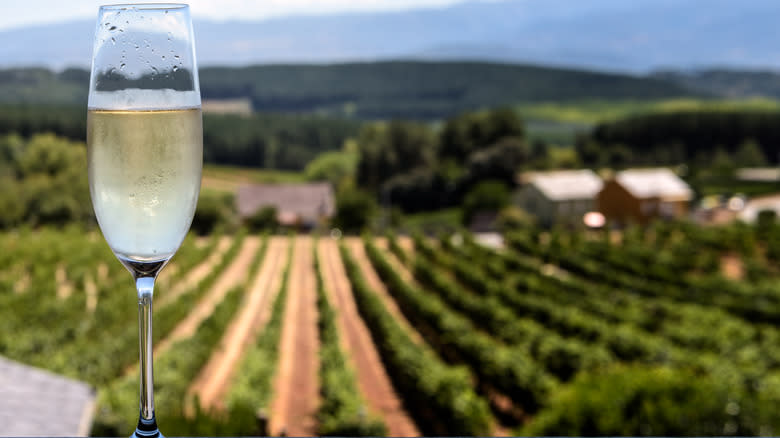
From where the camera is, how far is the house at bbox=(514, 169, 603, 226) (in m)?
51.2

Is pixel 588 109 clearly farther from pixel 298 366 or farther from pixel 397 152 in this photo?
pixel 298 366

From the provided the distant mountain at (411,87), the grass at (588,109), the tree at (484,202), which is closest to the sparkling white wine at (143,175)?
the tree at (484,202)

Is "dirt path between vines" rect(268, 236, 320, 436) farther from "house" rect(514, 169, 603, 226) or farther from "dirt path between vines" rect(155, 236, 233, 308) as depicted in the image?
"house" rect(514, 169, 603, 226)

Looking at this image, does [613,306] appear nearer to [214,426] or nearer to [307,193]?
→ [214,426]

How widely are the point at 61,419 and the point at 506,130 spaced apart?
240 feet

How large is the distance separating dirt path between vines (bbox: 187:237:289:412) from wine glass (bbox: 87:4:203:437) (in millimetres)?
6459

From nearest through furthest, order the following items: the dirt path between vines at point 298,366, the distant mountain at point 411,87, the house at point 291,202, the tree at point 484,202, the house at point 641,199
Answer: the dirt path between vines at point 298,366, the house at point 641,199, the tree at point 484,202, the house at point 291,202, the distant mountain at point 411,87

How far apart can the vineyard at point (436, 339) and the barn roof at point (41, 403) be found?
971mm

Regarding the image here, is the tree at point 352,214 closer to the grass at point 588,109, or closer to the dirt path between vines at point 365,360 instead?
the dirt path between vines at point 365,360

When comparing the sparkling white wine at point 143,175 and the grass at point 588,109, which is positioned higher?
the sparkling white wine at point 143,175

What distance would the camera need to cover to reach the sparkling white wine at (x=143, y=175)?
136 centimetres

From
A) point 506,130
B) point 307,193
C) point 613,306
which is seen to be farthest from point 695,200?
point 613,306

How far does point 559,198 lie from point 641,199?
534cm

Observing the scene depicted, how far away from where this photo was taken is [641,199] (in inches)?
1987
